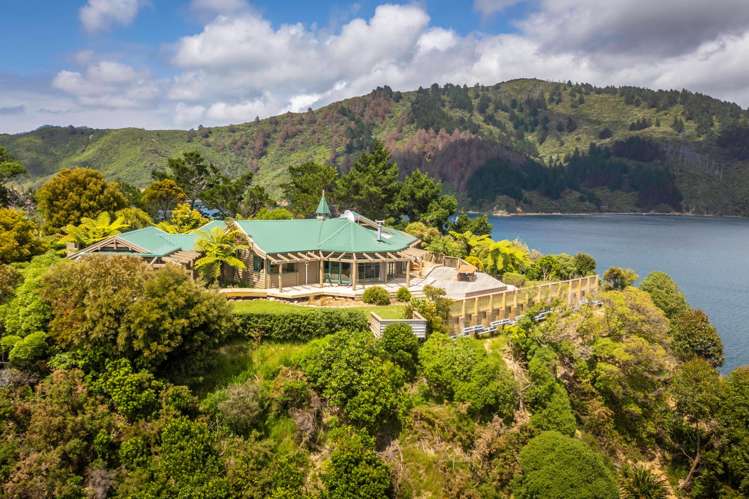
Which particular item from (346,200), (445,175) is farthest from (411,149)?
(346,200)

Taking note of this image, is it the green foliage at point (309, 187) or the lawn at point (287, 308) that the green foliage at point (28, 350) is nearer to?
the lawn at point (287, 308)

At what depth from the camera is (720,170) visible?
191 meters

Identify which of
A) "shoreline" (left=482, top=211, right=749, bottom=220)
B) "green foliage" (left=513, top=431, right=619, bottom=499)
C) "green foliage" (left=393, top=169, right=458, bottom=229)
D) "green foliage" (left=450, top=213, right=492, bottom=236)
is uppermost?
"green foliage" (left=393, top=169, right=458, bottom=229)

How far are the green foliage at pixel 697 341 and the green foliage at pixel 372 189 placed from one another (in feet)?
101

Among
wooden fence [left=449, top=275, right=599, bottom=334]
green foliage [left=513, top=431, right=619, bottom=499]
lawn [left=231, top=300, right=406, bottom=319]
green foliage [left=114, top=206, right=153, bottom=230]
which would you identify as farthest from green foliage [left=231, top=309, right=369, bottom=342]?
green foliage [left=114, top=206, right=153, bottom=230]

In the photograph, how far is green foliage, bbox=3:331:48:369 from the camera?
18.0 metres

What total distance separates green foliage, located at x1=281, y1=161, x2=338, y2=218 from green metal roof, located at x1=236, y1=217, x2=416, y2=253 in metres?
17.5

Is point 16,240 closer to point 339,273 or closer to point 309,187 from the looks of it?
point 339,273

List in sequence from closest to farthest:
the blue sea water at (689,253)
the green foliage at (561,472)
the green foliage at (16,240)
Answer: the green foliage at (561,472), the green foliage at (16,240), the blue sea water at (689,253)

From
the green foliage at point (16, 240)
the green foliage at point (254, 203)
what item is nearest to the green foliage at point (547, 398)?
the green foliage at point (16, 240)

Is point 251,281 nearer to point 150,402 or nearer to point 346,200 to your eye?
point 150,402

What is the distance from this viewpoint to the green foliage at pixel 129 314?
58.5 ft

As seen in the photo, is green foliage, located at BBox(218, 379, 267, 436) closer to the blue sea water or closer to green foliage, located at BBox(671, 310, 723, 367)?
green foliage, located at BBox(671, 310, 723, 367)

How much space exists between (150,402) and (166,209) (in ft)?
130
